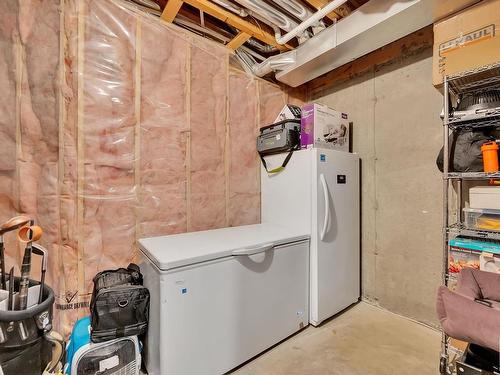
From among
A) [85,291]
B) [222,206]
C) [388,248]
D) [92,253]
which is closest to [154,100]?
[222,206]

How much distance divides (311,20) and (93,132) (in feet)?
5.93

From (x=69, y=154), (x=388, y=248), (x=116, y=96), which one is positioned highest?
(x=116, y=96)

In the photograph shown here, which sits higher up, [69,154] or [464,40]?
[464,40]

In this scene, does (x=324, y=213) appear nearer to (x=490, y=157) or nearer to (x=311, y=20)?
(x=490, y=157)

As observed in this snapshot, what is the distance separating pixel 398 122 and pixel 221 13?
1793 millimetres

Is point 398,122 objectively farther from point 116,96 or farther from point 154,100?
point 116,96

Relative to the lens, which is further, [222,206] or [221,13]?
[222,206]

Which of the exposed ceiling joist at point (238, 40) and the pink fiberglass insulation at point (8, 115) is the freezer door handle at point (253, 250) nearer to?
the pink fiberglass insulation at point (8, 115)

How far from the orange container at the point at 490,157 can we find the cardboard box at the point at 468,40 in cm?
46

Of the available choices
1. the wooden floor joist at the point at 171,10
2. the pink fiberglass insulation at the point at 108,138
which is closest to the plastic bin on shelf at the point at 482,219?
the pink fiberglass insulation at the point at 108,138

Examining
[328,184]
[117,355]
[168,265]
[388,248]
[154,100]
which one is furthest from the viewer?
[388,248]

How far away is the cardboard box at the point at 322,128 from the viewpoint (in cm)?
219

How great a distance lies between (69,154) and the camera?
5.58 ft

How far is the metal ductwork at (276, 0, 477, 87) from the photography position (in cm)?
160
